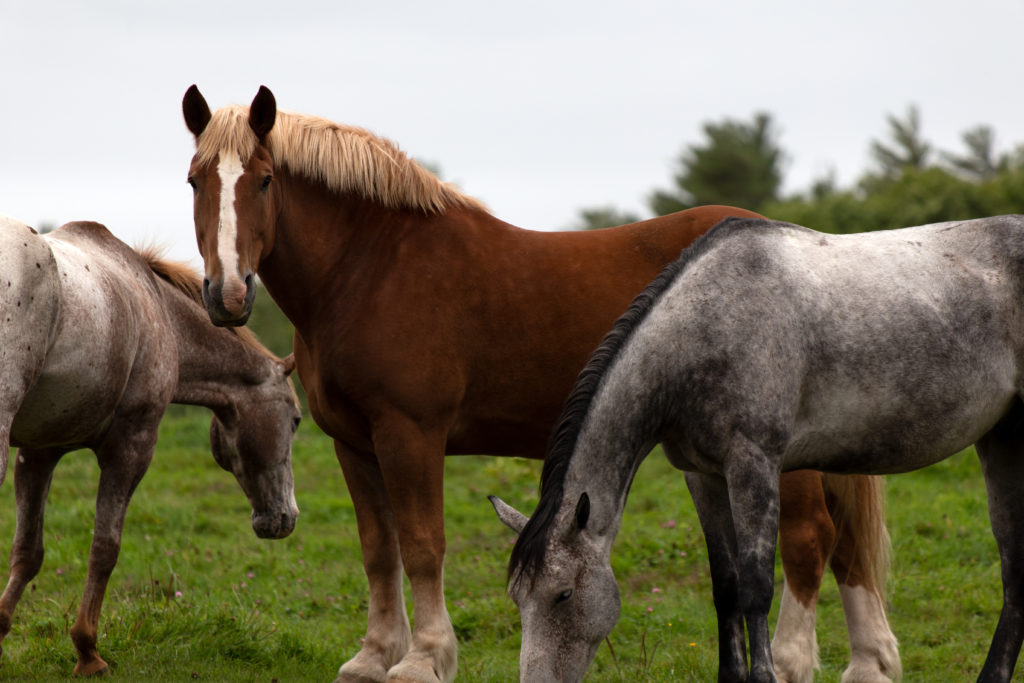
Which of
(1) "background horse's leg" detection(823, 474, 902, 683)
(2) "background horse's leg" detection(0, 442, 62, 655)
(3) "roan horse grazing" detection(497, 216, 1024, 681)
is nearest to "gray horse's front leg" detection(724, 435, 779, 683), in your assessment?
(3) "roan horse grazing" detection(497, 216, 1024, 681)

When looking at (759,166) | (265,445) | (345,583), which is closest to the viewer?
(265,445)

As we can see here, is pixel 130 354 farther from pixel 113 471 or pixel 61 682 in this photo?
pixel 61 682

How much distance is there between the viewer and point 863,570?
5.40 metres

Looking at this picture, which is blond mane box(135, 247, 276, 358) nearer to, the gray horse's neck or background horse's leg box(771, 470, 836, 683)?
the gray horse's neck

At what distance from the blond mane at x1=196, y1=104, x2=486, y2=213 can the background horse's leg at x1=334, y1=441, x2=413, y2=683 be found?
1.27 metres

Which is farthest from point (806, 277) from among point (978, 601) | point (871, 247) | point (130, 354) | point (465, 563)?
point (465, 563)

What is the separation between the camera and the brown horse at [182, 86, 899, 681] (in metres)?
4.84

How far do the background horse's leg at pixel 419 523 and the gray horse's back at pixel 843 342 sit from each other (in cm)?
134

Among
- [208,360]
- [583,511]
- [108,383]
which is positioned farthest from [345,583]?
[583,511]

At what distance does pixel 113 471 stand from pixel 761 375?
3.38m

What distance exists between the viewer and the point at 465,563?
815 centimetres

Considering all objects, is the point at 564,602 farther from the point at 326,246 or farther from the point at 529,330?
the point at 326,246

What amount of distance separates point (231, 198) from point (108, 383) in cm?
125

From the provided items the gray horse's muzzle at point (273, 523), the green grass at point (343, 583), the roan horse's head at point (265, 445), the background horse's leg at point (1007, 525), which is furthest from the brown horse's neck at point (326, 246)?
the background horse's leg at point (1007, 525)
